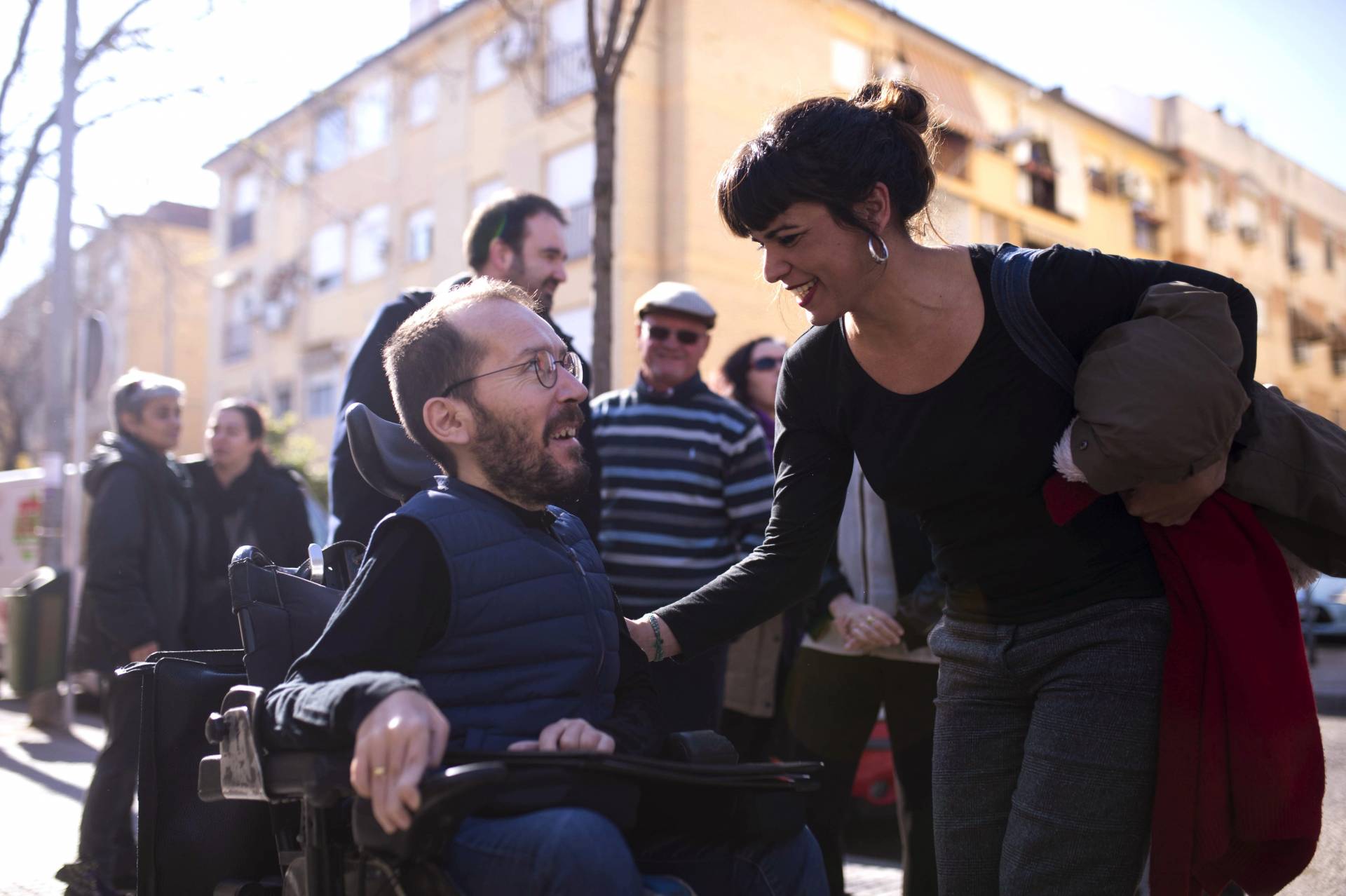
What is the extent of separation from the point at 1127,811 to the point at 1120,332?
87 centimetres

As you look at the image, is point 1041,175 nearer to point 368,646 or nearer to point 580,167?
point 580,167

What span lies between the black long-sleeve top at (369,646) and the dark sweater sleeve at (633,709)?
0.20ft

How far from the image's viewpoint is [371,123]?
28422mm

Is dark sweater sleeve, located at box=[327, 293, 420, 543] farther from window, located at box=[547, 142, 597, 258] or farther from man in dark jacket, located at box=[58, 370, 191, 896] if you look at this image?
window, located at box=[547, 142, 597, 258]

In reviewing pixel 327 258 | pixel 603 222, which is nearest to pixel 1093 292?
pixel 603 222

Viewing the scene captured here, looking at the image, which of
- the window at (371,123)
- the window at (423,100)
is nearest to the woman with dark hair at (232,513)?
the window at (423,100)

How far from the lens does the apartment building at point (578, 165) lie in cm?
2108

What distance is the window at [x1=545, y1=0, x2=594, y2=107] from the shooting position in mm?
21766

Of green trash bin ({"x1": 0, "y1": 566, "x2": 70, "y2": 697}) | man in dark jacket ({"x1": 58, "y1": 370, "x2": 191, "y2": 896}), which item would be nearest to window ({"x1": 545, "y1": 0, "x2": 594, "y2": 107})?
green trash bin ({"x1": 0, "y1": 566, "x2": 70, "y2": 697})

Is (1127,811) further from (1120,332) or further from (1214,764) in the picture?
(1120,332)

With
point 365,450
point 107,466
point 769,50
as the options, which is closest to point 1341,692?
point 107,466

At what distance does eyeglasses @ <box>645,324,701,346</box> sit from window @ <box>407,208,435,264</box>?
21.3 m

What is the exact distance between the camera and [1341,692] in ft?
40.5

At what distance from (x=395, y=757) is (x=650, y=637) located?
0.98 metres
